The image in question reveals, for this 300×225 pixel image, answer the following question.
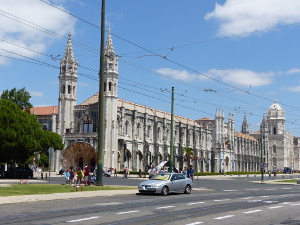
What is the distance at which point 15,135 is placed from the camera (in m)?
44.2

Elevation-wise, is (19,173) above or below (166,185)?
above

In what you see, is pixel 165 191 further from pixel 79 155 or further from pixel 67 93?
pixel 67 93

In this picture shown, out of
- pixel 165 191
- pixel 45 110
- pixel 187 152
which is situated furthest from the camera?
pixel 187 152

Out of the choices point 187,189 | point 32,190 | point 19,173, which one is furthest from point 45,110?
point 187,189

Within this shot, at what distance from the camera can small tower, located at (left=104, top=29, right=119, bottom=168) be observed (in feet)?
239

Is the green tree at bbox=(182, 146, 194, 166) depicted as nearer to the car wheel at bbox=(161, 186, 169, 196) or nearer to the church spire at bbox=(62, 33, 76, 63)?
the church spire at bbox=(62, 33, 76, 63)

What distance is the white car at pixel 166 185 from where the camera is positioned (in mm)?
23734

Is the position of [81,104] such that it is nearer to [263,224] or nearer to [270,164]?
[263,224]

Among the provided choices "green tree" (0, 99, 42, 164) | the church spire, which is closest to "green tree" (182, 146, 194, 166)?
the church spire

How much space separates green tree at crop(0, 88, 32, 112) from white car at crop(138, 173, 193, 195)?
53533 millimetres

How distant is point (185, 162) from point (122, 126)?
2519 centimetres

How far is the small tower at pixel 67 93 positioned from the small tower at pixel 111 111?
6504 millimetres

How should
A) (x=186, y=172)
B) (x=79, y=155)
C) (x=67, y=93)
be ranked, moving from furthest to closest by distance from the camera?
(x=67, y=93)
(x=79, y=155)
(x=186, y=172)

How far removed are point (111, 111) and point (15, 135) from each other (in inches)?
1217
